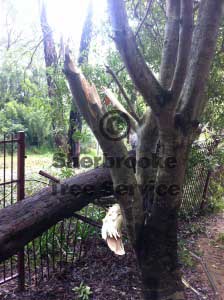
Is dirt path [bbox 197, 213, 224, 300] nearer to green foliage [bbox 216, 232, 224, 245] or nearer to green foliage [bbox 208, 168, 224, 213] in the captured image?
green foliage [bbox 216, 232, 224, 245]

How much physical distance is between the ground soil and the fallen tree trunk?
3.12 feet

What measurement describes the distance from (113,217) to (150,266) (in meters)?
0.55

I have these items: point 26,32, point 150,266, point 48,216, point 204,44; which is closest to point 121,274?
point 150,266

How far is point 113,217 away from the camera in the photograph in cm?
304

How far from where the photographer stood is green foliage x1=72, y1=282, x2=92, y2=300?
329 cm

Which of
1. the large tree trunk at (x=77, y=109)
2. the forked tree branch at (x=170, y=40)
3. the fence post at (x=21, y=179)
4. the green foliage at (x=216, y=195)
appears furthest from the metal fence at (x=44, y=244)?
the green foliage at (x=216, y=195)

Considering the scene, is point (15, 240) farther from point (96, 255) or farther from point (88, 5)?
point (88, 5)

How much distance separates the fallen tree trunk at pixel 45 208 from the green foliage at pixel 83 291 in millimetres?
860

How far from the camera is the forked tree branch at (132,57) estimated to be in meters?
2.39

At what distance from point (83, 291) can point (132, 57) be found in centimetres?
242

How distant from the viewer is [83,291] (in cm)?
334

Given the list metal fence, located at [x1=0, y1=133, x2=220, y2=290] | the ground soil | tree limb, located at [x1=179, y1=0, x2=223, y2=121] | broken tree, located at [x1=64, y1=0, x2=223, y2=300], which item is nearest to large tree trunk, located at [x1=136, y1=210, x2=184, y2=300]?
broken tree, located at [x1=64, y1=0, x2=223, y2=300]

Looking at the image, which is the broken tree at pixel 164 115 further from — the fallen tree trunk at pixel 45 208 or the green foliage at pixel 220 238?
the green foliage at pixel 220 238

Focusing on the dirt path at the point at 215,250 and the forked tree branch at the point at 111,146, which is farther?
the dirt path at the point at 215,250
